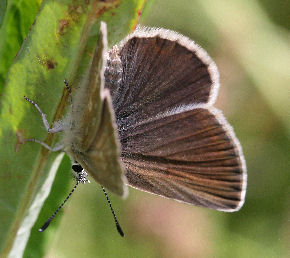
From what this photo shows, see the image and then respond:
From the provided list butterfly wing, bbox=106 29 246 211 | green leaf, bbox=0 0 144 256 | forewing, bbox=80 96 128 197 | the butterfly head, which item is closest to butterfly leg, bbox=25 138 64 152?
green leaf, bbox=0 0 144 256

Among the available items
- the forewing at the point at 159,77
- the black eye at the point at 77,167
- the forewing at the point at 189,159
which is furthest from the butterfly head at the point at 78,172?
the forewing at the point at 159,77

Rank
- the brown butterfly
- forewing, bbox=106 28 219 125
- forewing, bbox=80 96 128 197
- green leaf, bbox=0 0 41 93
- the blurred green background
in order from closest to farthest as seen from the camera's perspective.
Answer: forewing, bbox=80 96 128 197
green leaf, bbox=0 0 41 93
the brown butterfly
forewing, bbox=106 28 219 125
the blurred green background

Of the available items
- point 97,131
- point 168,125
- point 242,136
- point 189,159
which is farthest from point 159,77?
point 242,136

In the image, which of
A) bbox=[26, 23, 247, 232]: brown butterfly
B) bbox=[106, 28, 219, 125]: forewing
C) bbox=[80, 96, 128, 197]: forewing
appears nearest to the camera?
bbox=[80, 96, 128, 197]: forewing

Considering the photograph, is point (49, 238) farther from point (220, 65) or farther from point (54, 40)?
point (220, 65)

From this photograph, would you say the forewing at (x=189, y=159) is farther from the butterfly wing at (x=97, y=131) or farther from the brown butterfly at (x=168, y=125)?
the butterfly wing at (x=97, y=131)

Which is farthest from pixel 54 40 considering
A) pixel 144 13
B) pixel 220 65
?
pixel 220 65

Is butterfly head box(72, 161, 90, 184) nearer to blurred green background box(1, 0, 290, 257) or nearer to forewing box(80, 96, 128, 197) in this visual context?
forewing box(80, 96, 128, 197)
